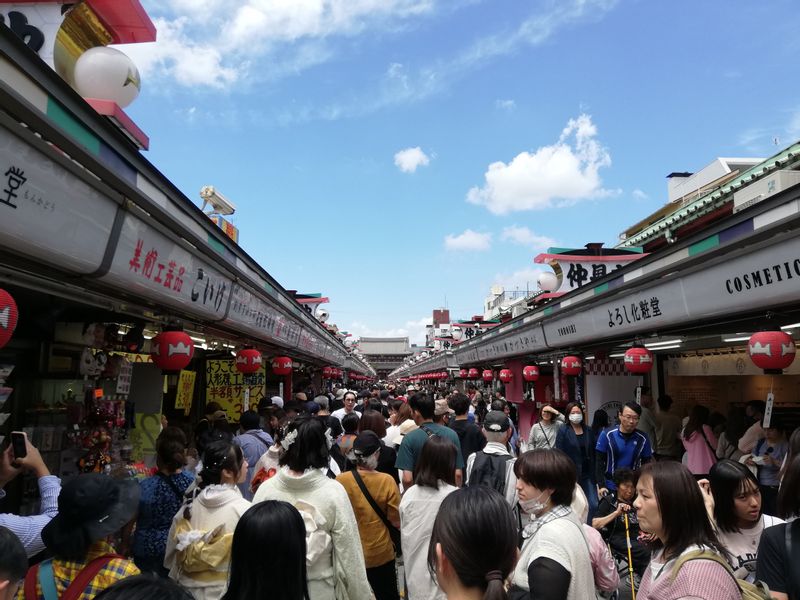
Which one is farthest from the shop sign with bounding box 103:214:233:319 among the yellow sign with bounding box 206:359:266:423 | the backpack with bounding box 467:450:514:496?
the yellow sign with bounding box 206:359:266:423

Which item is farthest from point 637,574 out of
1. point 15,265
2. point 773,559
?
point 15,265

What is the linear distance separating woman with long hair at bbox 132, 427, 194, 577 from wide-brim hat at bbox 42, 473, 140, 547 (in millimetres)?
1641

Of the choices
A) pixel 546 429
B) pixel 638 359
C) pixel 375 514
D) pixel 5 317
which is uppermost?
pixel 638 359

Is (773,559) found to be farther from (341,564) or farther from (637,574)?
(637,574)

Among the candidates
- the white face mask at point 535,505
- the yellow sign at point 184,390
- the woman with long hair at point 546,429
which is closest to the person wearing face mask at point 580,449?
the woman with long hair at point 546,429

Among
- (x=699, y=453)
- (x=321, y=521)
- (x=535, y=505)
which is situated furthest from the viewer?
(x=699, y=453)

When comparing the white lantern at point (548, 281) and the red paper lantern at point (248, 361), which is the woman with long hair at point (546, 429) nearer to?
the red paper lantern at point (248, 361)

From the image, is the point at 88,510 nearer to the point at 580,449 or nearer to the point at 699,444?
the point at 580,449

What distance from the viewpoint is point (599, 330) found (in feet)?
33.3

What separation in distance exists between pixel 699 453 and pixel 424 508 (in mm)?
7059

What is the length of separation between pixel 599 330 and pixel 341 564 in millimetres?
7861

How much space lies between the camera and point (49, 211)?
10.8 feet

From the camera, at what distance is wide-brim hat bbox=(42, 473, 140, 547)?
2.58m

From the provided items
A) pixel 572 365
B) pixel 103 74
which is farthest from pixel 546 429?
pixel 103 74
